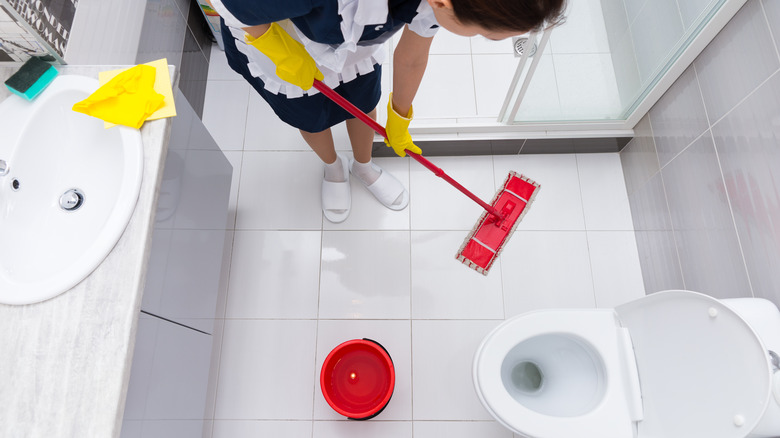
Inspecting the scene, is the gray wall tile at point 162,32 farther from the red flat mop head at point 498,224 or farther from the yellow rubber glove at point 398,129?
the red flat mop head at point 498,224

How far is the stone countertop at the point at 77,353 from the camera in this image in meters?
0.74

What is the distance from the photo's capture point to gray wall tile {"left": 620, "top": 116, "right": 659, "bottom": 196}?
1.54 m

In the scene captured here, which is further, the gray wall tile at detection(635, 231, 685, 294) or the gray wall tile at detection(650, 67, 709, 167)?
the gray wall tile at detection(635, 231, 685, 294)

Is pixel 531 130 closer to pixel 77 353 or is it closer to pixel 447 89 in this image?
pixel 447 89

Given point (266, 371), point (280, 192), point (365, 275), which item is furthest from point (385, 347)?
point (280, 192)

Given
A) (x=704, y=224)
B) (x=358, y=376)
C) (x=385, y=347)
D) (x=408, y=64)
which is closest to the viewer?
(x=408, y=64)

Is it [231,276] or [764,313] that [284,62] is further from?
[764,313]

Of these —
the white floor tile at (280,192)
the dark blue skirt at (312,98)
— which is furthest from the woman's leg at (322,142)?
the white floor tile at (280,192)

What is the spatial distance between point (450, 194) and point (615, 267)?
2.10 feet

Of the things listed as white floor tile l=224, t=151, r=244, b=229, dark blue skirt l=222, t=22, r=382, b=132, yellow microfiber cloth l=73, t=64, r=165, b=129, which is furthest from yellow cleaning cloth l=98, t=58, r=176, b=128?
white floor tile l=224, t=151, r=244, b=229

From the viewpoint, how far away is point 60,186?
95 centimetres

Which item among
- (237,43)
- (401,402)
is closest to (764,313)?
(401,402)

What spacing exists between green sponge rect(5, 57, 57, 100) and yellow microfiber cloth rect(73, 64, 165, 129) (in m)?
0.10

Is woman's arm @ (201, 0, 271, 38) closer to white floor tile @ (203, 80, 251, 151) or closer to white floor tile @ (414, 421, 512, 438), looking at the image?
white floor tile @ (203, 80, 251, 151)
